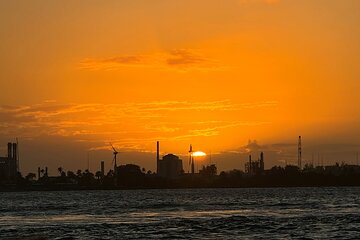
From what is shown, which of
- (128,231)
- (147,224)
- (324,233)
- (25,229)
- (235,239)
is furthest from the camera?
(147,224)

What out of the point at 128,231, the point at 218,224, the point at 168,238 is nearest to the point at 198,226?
the point at 218,224

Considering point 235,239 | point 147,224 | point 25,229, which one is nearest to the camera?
point 235,239

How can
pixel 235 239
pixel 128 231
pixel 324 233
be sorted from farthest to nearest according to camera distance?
1. pixel 128 231
2. pixel 324 233
3. pixel 235 239

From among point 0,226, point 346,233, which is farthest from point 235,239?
point 0,226

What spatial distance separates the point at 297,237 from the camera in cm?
6938

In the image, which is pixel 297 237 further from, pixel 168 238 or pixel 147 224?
pixel 147 224

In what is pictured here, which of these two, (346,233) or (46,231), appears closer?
(346,233)

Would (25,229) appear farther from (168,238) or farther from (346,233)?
(346,233)

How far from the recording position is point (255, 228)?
8125 centimetres

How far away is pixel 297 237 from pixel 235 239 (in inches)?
224

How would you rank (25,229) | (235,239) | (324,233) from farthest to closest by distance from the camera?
(25,229) < (324,233) < (235,239)

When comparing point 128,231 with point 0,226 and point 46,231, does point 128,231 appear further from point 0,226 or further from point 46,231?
point 0,226

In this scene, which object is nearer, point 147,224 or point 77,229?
point 77,229

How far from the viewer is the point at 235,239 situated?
68.8m
